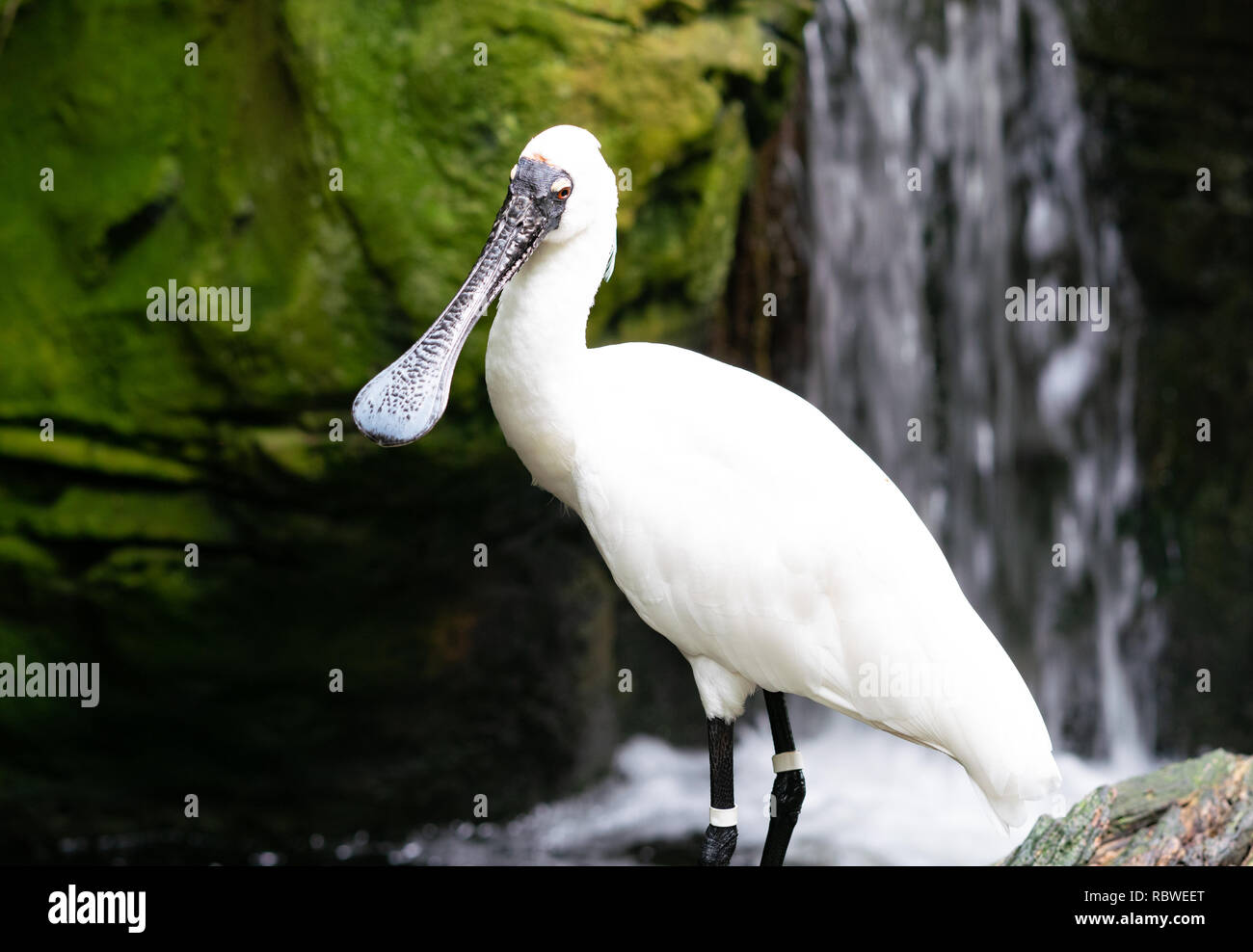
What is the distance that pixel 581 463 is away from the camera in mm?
3609

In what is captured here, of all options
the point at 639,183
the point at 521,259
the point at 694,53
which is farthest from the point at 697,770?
the point at 521,259

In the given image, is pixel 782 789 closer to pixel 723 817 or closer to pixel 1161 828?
pixel 723 817

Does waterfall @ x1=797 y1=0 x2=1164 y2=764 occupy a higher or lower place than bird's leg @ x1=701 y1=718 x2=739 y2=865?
higher

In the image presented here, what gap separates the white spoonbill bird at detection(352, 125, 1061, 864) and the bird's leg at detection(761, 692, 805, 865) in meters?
0.24

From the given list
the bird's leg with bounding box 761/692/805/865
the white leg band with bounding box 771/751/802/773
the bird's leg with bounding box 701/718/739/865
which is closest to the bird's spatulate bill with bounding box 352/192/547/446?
the bird's leg with bounding box 701/718/739/865

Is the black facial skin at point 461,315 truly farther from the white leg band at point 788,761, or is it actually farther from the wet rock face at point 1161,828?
the wet rock face at point 1161,828

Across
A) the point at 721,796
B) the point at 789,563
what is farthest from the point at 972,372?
the point at 721,796

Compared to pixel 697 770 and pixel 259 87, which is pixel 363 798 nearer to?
pixel 697 770

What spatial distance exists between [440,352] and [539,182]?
1.81 feet

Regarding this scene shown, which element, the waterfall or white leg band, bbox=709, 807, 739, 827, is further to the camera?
the waterfall

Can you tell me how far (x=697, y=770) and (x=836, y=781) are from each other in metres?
0.81

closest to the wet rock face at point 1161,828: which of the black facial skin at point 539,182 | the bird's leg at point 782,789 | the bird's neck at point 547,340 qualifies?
the bird's leg at point 782,789

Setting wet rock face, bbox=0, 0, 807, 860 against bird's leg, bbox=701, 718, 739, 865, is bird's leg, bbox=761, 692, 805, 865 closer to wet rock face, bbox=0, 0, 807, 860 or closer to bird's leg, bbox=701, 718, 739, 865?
bird's leg, bbox=701, 718, 739, 865

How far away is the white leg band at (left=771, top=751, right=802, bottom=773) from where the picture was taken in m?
3.85
